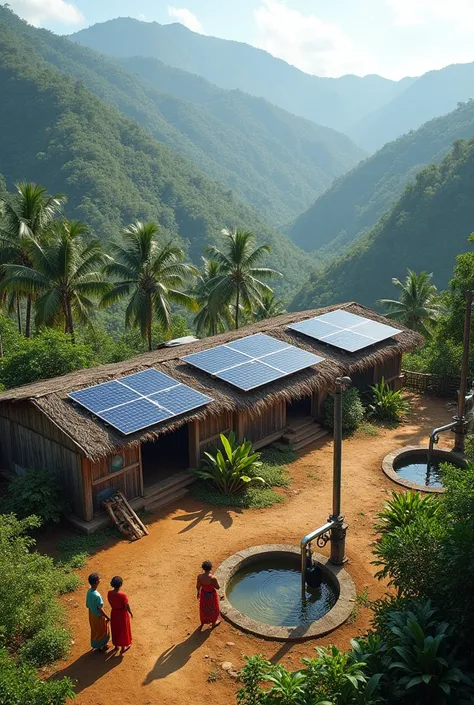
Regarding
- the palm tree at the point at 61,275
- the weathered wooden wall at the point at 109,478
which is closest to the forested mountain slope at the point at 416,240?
the palm tree at the point at 61,275

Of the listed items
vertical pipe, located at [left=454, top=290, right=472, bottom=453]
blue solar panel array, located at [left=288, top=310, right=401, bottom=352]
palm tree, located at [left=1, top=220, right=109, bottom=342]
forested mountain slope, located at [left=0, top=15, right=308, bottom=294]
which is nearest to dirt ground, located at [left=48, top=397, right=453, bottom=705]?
vertical pipe, located at [left=454, top=290, right=472, bottom=453]

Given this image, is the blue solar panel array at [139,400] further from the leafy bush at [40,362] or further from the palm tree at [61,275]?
the palm tree at [61,275]

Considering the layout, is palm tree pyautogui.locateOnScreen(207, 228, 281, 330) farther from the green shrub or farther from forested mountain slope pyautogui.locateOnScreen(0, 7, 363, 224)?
forested mountain slope pyautogui.locateOnScreen(0, 7, 363, 224)

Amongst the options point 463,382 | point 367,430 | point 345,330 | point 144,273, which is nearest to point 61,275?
point 144,273

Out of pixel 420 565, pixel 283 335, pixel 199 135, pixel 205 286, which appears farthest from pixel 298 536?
pixel 199 135

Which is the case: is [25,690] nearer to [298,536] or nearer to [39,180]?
[298,536]

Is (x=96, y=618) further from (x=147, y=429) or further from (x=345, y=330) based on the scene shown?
(x=345, y=330)
